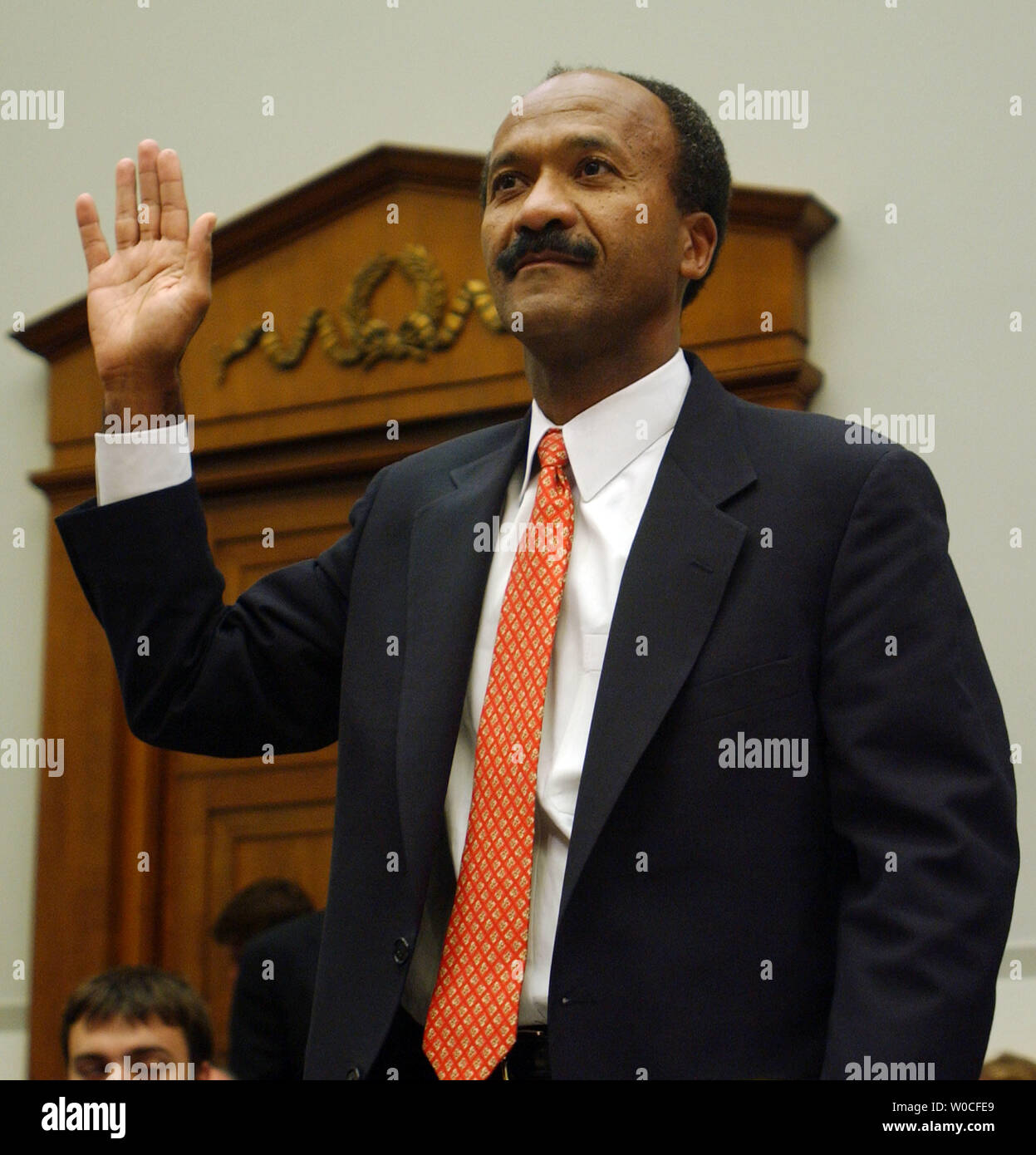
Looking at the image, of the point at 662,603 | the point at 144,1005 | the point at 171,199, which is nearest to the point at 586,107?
the point at 171,199

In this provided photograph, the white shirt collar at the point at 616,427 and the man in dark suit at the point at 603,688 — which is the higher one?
the white shirt collar at the point at 616,427

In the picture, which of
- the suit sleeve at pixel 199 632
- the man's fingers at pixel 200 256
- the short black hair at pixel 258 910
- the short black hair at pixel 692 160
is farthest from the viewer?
the short black hair at pixel 258 910

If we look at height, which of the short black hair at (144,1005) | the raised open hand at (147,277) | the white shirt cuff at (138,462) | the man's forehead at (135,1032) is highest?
the raised open hand at (147,277)

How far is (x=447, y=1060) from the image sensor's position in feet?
5.57

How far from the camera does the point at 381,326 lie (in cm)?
489

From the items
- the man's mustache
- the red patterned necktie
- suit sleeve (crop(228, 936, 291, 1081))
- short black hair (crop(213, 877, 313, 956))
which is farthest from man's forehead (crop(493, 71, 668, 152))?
short black hair (crop(213, 877, 313, 956))

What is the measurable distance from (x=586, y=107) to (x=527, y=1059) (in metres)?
1.03

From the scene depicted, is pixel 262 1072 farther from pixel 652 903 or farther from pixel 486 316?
pixel 652 903

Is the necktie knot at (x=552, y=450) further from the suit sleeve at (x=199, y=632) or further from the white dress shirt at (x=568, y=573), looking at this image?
the suit sleeve at (x=199, y=632)

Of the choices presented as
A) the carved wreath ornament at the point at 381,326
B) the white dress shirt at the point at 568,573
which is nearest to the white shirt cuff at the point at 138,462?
the white dress shirt at the point at 568,573

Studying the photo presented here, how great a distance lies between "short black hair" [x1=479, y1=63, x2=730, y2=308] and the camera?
2.12 metres

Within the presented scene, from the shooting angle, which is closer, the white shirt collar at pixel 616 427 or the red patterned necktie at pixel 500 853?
the red patterned necktie at pixel 500 853

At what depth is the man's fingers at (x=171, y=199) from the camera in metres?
2.05
